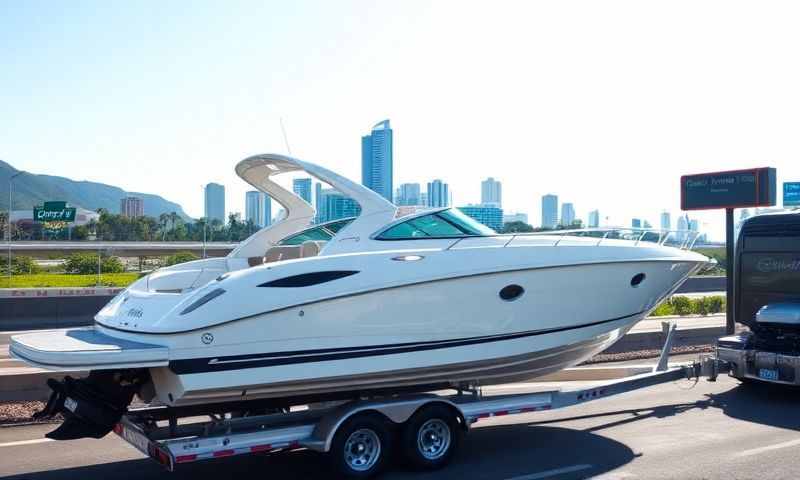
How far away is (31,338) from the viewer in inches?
267

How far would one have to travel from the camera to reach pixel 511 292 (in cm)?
780

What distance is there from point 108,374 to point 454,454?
3.34 meters

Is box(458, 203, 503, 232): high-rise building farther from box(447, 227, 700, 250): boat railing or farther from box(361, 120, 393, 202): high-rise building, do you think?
box(361, 120, 393, 202): high-rise building

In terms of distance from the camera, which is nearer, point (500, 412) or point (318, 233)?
point (500, 412)

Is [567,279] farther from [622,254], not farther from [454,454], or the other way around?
[454,454]

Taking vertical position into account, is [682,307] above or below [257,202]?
below

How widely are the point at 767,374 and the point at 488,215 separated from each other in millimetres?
4219

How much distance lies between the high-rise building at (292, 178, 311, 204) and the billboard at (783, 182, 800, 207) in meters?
31.2

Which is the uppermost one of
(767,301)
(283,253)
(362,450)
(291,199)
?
(291,199)

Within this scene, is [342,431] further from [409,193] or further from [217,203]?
[217,203]

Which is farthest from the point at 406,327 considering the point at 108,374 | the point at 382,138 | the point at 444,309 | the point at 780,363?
the point at 780,363

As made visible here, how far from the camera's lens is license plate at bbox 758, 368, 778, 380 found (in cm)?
1016

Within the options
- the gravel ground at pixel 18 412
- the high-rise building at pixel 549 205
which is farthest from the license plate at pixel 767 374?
the high-rise building at pixel 549 205

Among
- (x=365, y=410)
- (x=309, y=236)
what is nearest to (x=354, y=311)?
(x=365, y=410)
